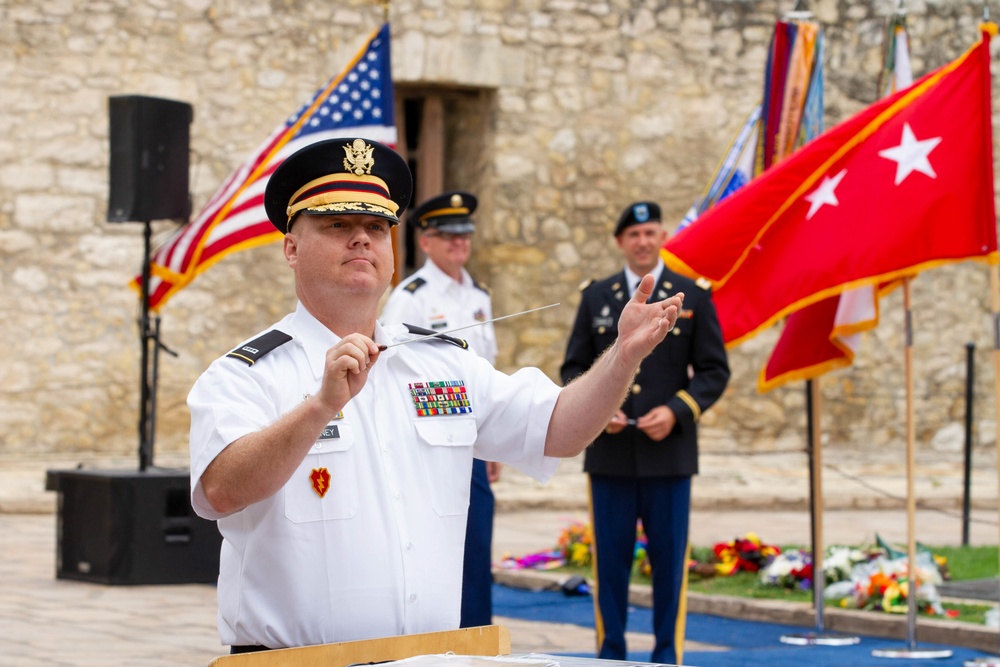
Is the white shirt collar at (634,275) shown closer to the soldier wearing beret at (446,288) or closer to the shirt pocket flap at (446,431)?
the soldier wearing beret at (446,288)

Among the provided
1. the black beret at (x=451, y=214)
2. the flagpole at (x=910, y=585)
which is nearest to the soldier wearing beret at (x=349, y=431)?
the flagpole at (x=910, y=585)

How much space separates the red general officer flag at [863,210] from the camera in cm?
641

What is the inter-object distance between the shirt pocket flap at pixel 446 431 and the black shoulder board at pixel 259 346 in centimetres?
32

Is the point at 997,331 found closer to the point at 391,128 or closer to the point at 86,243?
the point at 391,128

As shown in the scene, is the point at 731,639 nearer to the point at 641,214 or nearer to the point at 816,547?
the point at 816,547

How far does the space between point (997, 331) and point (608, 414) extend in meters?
3.66

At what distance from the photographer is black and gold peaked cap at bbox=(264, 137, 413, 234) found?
307 centimetres

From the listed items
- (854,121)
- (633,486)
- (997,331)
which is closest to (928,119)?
(854,121)

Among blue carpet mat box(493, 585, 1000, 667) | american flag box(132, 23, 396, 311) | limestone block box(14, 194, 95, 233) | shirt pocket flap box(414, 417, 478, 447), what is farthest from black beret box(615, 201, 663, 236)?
limestone block box(14, 194, 95, 233)

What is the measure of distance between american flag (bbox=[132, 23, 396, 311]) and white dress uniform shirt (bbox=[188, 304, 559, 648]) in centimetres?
532

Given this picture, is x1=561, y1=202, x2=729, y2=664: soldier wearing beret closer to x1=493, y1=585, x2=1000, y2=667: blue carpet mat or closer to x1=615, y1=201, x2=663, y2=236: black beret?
x1=615, y1=201, x2=663, y2=236: black beret

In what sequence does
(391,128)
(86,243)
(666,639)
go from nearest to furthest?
(666,639), (391,128), (86,243)

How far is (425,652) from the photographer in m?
2.81

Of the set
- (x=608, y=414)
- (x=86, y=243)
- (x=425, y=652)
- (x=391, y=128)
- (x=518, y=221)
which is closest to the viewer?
(x=425, y=652)
